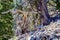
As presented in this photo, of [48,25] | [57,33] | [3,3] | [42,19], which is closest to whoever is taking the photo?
[57,33]

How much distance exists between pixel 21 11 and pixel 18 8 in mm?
168

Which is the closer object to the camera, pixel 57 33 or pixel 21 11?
pixel 57 33

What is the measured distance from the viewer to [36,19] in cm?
522

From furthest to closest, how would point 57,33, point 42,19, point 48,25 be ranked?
point 42,19
point 48,25
point 57,33

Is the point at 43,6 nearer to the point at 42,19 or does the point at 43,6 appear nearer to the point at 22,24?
the point at 42,19

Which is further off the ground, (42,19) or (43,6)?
(43,6)

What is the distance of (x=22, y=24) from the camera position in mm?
5004

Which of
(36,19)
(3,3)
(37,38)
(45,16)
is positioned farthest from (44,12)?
(3,3)

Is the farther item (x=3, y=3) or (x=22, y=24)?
(x=3, y=3)

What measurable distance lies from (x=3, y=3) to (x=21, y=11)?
13.5 ft

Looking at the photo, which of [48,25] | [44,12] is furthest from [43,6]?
[48,25]

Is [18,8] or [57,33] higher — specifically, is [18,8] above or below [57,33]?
above

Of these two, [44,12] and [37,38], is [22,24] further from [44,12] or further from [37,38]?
[37,38]

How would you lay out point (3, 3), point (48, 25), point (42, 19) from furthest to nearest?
point (3, 3), point (42, 19), point (48, 25)
